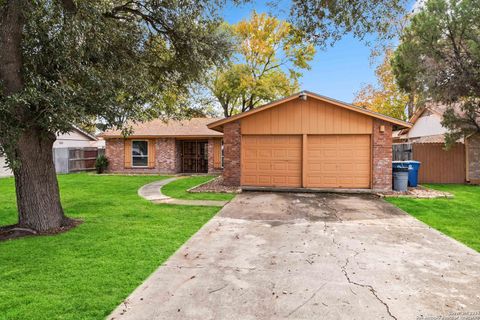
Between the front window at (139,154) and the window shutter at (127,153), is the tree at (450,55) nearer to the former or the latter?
the front window at (139,154)

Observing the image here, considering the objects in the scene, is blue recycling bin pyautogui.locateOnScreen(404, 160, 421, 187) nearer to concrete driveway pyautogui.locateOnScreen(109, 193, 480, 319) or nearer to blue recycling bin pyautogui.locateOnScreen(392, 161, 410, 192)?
blue recycling bin pyautogui.locateOnScreen(392, 161, 410, 192)

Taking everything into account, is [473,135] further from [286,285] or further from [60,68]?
[60,68]

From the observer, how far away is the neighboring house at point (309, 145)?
1129cm

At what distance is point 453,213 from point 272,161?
239 inches

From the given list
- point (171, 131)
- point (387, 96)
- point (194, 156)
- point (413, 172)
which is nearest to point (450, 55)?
point (413, 172)

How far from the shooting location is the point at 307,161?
11.8 metres

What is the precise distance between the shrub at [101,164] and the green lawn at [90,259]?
11180mm

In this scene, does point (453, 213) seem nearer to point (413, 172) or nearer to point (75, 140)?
point (413, 172)

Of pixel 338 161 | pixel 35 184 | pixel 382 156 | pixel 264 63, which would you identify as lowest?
pixel 35 184

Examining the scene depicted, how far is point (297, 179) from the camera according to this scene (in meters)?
11.9

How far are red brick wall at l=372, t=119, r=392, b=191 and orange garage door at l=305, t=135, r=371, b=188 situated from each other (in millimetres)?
250

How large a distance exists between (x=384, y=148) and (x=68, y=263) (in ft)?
34.4

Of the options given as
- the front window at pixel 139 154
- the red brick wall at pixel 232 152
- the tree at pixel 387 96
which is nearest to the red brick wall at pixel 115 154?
the front window at pixel 139 154

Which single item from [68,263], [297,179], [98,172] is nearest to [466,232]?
[297,179]
